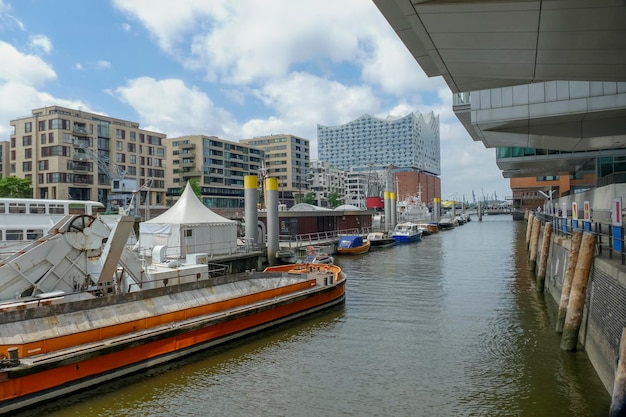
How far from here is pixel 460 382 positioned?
12.6 meters

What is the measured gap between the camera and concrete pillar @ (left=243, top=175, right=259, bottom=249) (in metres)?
34.4

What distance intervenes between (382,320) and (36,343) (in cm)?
1265

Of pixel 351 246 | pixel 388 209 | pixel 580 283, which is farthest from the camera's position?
pixel 388 209

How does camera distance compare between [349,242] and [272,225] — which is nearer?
[272,225]

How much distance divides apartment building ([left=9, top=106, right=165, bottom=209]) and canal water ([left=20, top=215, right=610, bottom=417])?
5929 centimetres

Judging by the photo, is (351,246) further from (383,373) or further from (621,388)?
(621,388)

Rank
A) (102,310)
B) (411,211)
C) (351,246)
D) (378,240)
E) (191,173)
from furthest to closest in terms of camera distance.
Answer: (411,211) → (191,173) → (378,240) → (351,246) → (102,310)

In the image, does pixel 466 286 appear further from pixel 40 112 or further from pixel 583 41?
pixel 40 112

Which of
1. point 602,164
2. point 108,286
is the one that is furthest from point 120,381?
point 602,164

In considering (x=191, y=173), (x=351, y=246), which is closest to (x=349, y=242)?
(x=351, y=246)

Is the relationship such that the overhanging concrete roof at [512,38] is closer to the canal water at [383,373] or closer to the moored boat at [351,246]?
the canal water at [383,373]

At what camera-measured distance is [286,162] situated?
14500 centimetres

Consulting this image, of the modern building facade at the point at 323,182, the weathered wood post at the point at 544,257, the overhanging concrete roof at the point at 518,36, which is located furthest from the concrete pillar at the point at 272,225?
the modern building facade at the point at 323,182

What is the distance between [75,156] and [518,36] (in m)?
77.8
